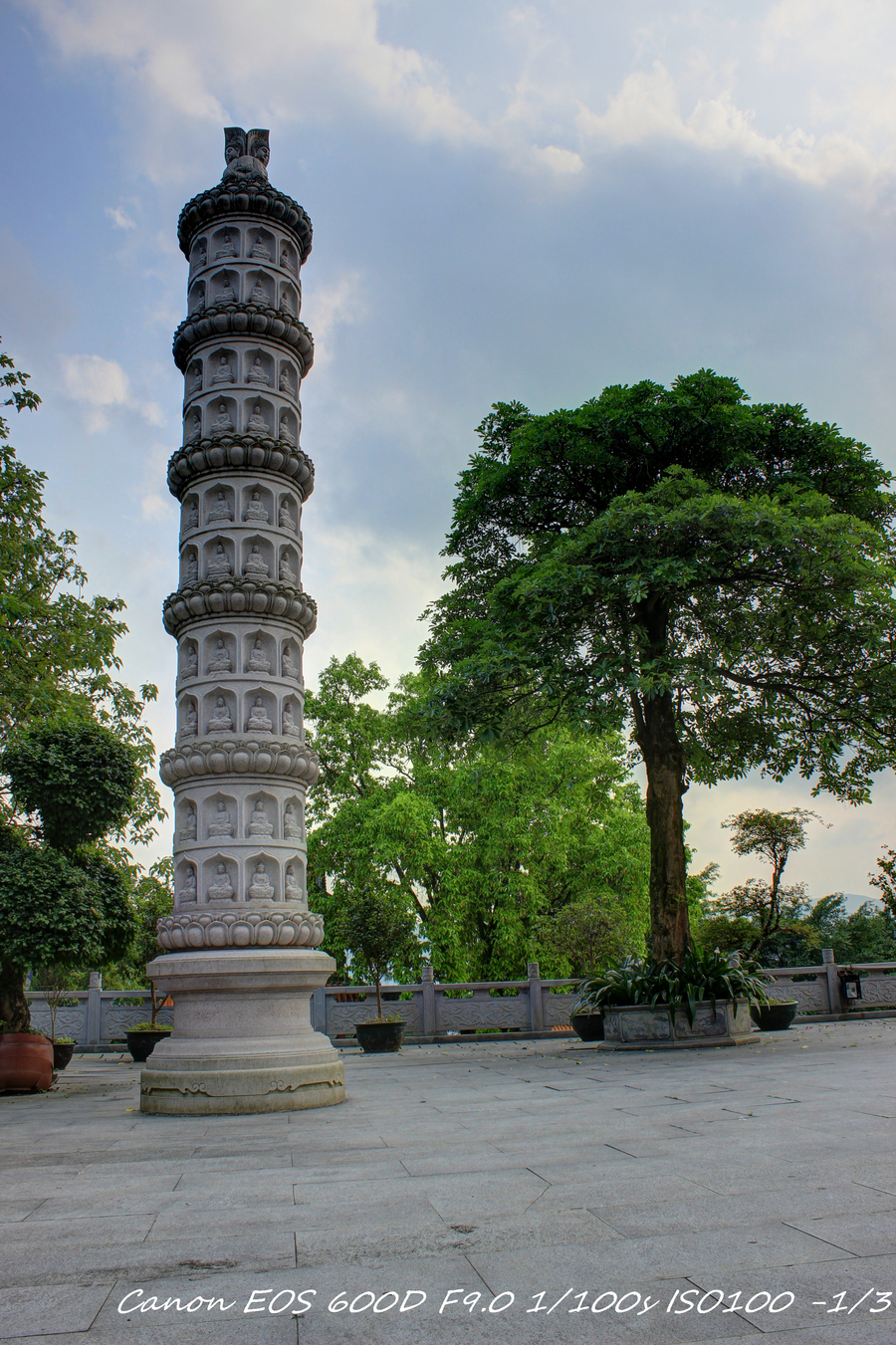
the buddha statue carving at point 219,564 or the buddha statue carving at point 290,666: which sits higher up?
the buddha statue carving at point 219,564

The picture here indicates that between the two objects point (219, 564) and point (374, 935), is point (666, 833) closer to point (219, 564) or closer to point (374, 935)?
point (374, 935)

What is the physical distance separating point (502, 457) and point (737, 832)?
14.5m

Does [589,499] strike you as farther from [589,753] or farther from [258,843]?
[589,753]

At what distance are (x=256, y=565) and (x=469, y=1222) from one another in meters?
7.13

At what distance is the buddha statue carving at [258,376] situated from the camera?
10125mm

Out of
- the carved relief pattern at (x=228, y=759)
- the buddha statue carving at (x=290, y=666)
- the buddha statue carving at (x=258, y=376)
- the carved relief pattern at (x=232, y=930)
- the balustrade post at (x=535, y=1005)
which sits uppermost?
the buddha statue carving at (x=258, y=376)

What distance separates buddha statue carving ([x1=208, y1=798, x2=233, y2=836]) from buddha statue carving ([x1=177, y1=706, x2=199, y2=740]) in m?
0.79

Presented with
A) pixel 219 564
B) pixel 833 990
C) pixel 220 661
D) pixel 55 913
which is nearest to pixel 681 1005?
pixel 220 661

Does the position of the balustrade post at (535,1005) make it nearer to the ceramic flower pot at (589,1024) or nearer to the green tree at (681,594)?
the ceramic flower pot at (589,1024)

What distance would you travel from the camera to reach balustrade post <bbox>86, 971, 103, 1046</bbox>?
18.4m

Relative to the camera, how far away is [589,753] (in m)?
28.1

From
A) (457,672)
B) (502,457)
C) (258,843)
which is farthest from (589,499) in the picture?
(258,843)

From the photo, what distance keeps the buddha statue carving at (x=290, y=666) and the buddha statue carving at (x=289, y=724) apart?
12.0 inches

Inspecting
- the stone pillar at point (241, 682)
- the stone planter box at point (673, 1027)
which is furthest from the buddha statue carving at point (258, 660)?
the stone planter box at point (673, 1027)
